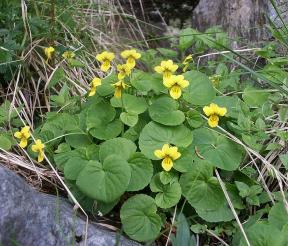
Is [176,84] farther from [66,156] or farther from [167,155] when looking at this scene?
[66,156]

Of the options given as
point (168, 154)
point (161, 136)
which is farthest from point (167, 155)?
point (161, 136)

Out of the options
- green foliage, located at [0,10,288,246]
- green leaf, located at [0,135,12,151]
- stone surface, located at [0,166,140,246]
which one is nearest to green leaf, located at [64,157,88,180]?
green foliage, located at [0,10,288,246]

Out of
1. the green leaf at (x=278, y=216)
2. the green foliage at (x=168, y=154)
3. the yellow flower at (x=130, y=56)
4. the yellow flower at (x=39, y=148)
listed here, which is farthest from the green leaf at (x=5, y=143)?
the green leaf at (x=278, y=216)

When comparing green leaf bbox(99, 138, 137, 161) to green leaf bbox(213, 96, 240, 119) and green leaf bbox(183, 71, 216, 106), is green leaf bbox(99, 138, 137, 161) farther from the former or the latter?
green leaf bbox(213, 96, 240, 119)

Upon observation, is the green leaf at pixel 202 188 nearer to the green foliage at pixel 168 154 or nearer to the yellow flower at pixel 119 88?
the green foliage at pixel 168 154

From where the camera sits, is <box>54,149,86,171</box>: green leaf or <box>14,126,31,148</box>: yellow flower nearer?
<box>54,149,86,171</box>: green leaf

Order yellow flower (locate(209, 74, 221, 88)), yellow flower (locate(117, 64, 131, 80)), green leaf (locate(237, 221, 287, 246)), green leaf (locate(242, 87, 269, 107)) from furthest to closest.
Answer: yellow flower (locate(209, 74, 221, 88)) → green leaf (locate(242, 87, 269, 107)) → yellow flower (locate(117, 64, 131, 80)) → green leaf (locate(237, 221, 287, 246))

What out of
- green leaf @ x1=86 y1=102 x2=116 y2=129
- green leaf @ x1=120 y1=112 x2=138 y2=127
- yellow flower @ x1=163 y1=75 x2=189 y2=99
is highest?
yellow flower @ x1=163 y1=75 x2=189 y2=99
